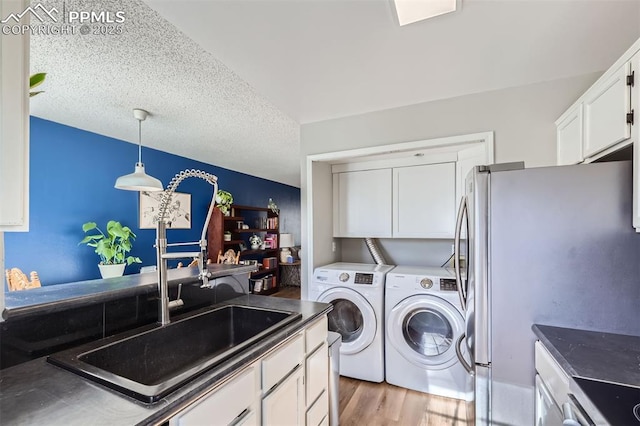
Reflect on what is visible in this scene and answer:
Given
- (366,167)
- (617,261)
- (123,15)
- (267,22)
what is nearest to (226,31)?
(267,22)

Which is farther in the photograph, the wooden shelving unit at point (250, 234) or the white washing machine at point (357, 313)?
the wooden shelving unit at point (250, 234)

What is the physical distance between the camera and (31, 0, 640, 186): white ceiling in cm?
138

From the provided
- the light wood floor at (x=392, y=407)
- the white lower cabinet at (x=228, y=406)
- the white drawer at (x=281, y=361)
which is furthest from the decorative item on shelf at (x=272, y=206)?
the white lower cabinet at (x=228, y=406)

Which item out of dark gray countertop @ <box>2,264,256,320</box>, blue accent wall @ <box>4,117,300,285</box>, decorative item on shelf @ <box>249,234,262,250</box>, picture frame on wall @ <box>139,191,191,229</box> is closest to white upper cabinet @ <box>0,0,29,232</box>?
dark gray countertop @ <box>2,264,256,320</box>

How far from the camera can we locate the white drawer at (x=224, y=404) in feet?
2.63

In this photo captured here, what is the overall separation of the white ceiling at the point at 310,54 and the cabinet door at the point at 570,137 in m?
0.35

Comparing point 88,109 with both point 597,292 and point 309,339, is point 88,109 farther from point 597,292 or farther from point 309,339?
point 597,292

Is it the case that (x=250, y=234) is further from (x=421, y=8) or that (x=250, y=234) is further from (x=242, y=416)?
(x=421, y=8)

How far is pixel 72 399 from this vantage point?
0.74 meters

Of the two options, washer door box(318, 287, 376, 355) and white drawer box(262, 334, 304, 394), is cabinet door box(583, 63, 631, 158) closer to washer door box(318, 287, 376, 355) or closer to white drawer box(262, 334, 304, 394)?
white drawer box(262, 334, 304, 394)

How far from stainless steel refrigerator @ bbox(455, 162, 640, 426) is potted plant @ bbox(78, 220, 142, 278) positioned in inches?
150

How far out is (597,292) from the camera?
1265 millimetres

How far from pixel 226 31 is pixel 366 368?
9.06 feet

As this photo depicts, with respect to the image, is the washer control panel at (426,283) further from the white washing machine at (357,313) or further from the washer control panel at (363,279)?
the washer control panel at (363,279)
